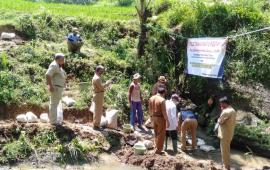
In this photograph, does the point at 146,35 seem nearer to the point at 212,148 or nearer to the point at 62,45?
the point at 62,45

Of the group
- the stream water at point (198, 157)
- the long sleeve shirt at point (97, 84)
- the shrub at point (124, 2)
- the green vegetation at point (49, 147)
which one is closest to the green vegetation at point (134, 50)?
the stream water at point (198, 157)

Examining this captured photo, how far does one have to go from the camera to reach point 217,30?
1591cm

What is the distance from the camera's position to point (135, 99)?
13008 millimetres

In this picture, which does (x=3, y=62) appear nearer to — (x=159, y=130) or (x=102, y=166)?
(x=102, y=166)

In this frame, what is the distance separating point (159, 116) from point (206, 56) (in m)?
3.28

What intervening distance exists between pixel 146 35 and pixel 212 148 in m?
5.48

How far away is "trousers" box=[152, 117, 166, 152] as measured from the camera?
442 inches

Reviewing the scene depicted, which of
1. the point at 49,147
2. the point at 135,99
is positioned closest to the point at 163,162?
the point at 49,147

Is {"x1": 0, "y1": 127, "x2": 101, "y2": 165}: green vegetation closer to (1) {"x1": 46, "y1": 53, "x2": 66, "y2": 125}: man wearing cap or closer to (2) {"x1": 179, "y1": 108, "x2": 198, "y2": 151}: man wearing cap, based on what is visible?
(1) {"x1": 46, "y1": 53, "x2": 66, "y2": 125}: man wearing cap

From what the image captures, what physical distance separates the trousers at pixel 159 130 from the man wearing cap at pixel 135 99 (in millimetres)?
1700

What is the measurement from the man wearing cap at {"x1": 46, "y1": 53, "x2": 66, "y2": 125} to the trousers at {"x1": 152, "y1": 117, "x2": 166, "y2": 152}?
220 centimetres

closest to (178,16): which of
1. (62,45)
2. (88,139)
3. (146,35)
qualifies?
(146,35)

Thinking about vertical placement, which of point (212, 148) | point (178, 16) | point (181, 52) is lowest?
point (212, 148)

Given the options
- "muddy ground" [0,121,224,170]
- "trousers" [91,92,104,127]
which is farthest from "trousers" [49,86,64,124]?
"trousers" [91,92,104,127]
